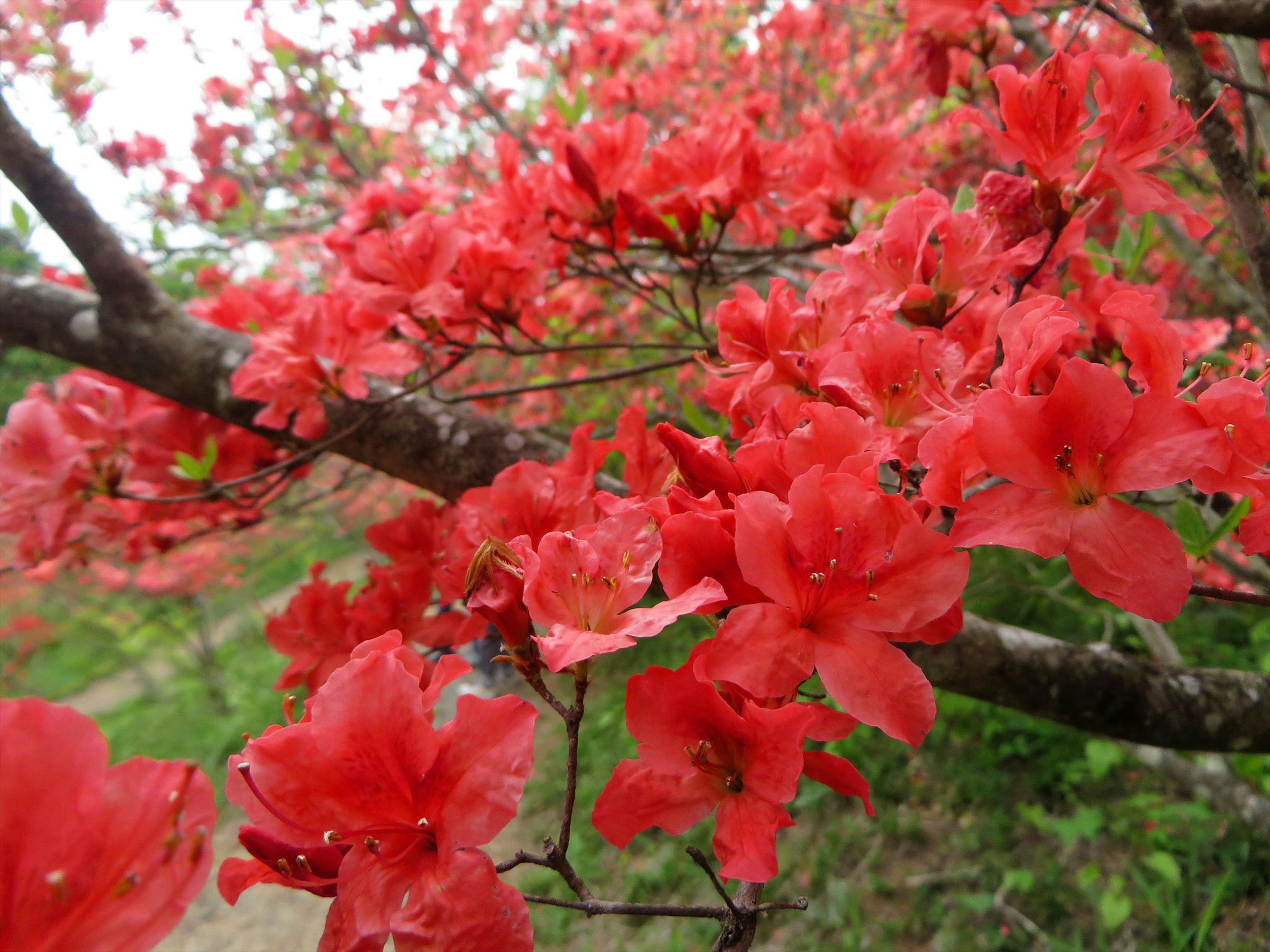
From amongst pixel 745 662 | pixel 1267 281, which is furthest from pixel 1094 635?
pixel 745 662

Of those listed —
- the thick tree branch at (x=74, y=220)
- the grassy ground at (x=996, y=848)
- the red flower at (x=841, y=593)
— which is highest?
the thick tree branch at (x=74, y=220)

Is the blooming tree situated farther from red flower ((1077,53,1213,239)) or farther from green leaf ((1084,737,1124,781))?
green leaf ((1084,737,1124,781))

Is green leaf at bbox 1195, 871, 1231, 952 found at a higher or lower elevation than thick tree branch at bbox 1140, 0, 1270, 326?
lower

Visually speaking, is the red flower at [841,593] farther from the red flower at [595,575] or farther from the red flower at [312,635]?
the red flower at [312,635]

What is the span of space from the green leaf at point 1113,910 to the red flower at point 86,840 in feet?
8.72

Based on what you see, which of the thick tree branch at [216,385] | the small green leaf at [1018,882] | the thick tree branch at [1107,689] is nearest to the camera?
the thick tree branch at [1107,689]

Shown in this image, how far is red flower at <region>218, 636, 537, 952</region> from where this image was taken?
1.79ft

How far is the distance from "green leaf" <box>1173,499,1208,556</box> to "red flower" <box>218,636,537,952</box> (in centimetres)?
84

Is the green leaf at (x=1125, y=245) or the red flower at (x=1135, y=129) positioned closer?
the red flower at (x=1135, y=129)

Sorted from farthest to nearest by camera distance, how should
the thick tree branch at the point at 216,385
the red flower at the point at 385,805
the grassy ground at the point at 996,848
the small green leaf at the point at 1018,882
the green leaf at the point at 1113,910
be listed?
the small green leaf at the point at 1018,882, the grassy ground at the point at 996,848, the green leaf at the point at 1113,910, the thick tree branch at the point at 216,385, the red flower at the point at 385,805

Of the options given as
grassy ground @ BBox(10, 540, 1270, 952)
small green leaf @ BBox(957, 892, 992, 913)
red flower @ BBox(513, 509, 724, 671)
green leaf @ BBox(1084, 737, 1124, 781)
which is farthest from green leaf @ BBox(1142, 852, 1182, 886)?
red flower @ BBox(513, 509, 724, 671)

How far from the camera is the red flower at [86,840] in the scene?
1.32ft

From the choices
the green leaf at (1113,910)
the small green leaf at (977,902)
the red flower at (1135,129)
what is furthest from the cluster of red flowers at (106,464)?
the green leaf at (1113,910)

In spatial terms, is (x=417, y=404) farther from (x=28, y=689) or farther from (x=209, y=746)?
(x=28, y=689)
